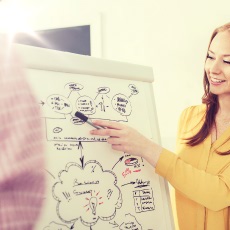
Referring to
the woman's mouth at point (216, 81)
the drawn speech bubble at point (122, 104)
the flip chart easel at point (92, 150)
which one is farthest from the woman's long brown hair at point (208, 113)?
the drawn speech bubble at point (122, 104)

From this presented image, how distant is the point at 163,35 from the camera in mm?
1747

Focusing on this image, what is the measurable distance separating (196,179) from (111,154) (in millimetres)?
285

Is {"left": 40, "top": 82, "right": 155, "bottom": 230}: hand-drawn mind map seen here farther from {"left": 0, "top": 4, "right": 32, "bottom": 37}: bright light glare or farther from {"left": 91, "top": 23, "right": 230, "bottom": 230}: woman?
{"left": 0, "top": 4, "right": 32, "bottom": 37}: bright light glare

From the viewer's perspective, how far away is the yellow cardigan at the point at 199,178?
3.39 feet

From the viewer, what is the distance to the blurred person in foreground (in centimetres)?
71

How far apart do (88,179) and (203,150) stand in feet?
1.61

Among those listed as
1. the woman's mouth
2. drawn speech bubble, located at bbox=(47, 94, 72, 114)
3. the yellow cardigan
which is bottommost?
the yellow cardigan

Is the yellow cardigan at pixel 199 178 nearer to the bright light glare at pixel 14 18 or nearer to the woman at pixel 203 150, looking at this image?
the woman at pixel 203 150

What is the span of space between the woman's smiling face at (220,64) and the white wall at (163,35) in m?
0.43

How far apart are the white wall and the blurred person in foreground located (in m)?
1.02

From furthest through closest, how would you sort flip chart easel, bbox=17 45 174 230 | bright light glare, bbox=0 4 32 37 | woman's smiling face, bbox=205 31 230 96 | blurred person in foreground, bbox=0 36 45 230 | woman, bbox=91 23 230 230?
bright light glare, bbox=0 4 32 37 < woman's smiling face, bbox=205 31 230 96 < woman, bbox=91 23 230 230 < flip chart easel, bbox=17 45 174 230 < blurred person in foreground, bbox=0 36 45 230

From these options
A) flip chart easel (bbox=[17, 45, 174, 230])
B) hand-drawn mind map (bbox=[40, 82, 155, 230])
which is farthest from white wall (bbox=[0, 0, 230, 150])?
hand-drawn mind map (bbox=[40, 82, 155, 230])

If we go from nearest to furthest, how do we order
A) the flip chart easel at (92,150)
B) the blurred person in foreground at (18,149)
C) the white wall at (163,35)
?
1. the blurred person in foreground at (18,149)
2. the flip chart easel at (92,150)
3. the white wall at (163,35)

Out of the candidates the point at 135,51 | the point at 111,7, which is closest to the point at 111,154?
the point at 135,51
